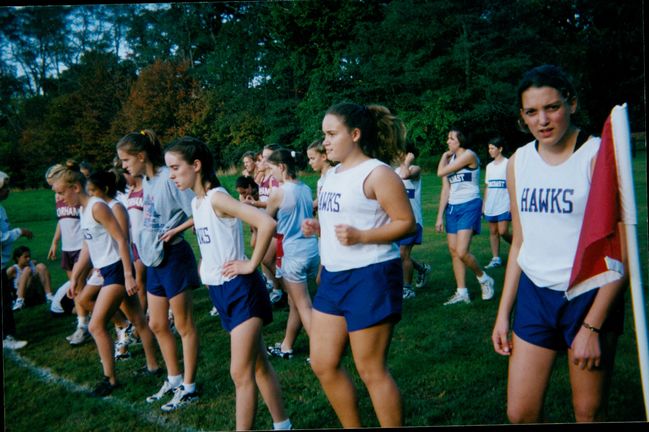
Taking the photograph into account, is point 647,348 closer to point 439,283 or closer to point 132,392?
point 132,392

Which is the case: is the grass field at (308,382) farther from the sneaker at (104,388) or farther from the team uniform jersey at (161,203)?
the team uniform jersey at (161,203)

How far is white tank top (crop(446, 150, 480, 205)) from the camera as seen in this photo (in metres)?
4.72

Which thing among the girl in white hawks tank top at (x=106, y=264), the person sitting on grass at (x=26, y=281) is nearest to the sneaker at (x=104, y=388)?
the girl in white hawks tank top at (x=106, y=264)

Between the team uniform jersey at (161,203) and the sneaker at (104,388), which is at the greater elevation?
the team uniform jersey at (161,203)

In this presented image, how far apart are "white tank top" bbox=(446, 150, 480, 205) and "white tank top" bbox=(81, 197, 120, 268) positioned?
3108mm

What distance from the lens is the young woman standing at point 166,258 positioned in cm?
297

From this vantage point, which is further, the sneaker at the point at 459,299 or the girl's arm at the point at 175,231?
the sneaker at the point at 459,299

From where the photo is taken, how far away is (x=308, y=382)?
3.20 m

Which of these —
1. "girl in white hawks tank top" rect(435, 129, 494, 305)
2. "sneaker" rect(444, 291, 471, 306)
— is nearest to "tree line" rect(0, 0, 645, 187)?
"girl in white hawks tank top" rect(435, 129, 494, 305)

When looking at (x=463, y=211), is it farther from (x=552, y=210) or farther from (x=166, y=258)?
(x=552, y=210)

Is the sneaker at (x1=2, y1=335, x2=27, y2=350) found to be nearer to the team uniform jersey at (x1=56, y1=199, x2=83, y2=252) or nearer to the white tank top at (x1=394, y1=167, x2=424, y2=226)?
the team uniform jersey at (x1=56, y1=199, x2=83, y2=252)

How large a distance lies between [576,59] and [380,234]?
385cm

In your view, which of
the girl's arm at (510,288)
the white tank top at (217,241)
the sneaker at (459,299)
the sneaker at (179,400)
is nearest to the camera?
the girl's arm at (510,288)

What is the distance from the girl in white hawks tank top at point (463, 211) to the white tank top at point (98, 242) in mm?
2995
